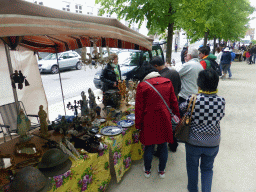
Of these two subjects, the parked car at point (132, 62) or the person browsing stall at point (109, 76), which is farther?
the parked car at point (132, 62)

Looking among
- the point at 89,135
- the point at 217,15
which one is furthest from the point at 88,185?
the point at 217,15

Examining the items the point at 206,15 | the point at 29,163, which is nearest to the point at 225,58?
the point at 206,15

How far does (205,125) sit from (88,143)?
1499 mm

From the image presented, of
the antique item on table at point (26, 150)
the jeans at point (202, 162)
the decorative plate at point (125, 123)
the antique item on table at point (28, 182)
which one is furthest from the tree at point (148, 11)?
the antique item on table at point (28, 182)

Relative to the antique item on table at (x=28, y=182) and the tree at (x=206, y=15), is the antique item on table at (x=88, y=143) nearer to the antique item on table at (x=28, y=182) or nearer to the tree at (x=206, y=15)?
the antique item on table at (x=28, y=182)

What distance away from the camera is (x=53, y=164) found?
1.88m

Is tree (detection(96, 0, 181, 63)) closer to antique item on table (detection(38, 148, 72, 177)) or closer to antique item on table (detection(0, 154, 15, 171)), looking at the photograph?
antique item on table (detection(38, 148, 72, 177))

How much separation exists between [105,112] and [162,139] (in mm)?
1276

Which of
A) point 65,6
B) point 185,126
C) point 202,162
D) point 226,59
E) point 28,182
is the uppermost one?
point 65,6

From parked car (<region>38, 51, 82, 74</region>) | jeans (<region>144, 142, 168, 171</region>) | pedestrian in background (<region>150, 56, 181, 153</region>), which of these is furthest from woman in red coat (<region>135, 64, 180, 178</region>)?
parked car (<region>38, 51, 82, 74</region>)

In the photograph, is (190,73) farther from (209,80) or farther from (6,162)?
(6,162)

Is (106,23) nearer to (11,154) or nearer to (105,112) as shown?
(105,112)

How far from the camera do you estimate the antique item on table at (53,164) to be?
1861 millimetres

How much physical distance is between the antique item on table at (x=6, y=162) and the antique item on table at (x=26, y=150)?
116mm
